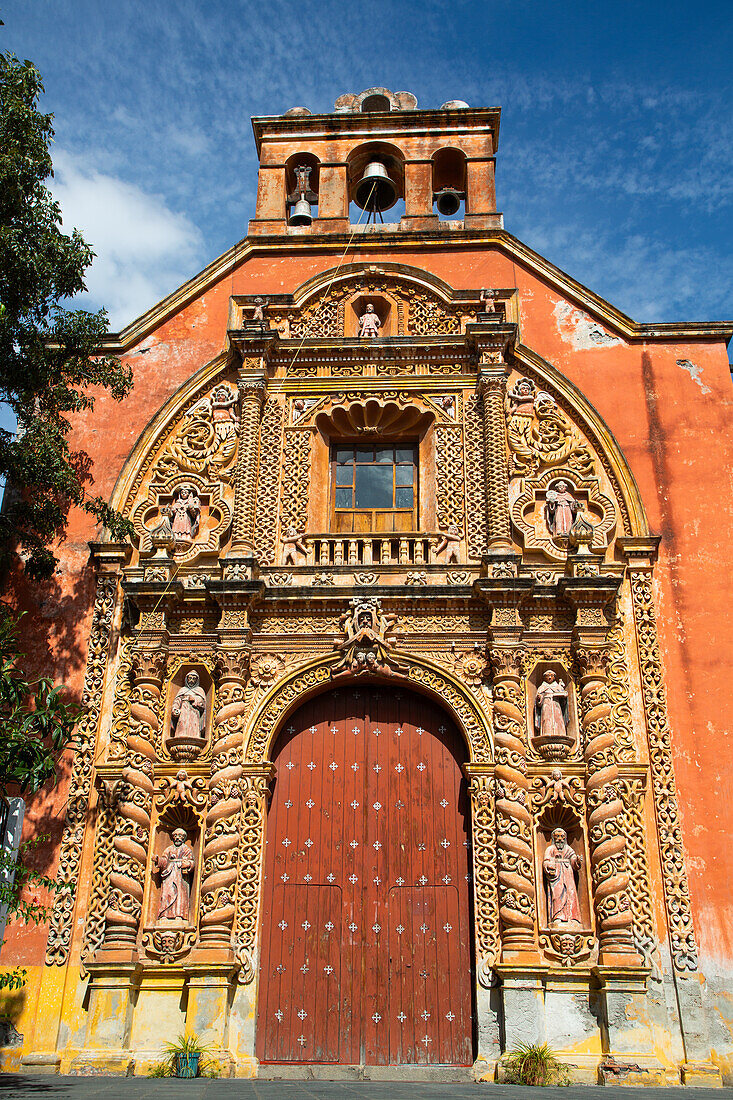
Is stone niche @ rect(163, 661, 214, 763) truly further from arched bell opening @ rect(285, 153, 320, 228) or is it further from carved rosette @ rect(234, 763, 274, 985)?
arched bell opening @ rect(285, 153, 320, 228)

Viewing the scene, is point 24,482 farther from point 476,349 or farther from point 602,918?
point 602,918

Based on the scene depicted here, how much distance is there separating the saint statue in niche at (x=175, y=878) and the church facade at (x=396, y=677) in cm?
6

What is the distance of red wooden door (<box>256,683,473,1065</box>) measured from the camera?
10148mm

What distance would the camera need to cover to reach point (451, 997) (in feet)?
33.6

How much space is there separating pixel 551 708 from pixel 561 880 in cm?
179

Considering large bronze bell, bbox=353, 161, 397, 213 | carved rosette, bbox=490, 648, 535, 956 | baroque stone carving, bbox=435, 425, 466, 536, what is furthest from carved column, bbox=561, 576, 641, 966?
large bronze bell, bbox=353, 161, 397, 213

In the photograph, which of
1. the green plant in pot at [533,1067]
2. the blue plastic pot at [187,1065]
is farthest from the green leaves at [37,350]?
the green plant in pot at [533,1067]

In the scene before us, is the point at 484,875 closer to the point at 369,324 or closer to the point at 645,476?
the point at 645,476

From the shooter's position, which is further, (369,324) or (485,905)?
(369,324)

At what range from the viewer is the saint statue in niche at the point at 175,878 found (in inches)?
415

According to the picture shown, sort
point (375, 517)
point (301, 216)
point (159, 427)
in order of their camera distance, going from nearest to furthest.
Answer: point (375, 517), point (159, 427), point (301, 216)

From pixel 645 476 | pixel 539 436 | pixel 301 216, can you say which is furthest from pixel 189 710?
pixel 301 216

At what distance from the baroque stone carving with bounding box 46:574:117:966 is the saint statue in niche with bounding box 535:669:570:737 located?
194 inches

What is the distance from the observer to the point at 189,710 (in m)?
11.4
